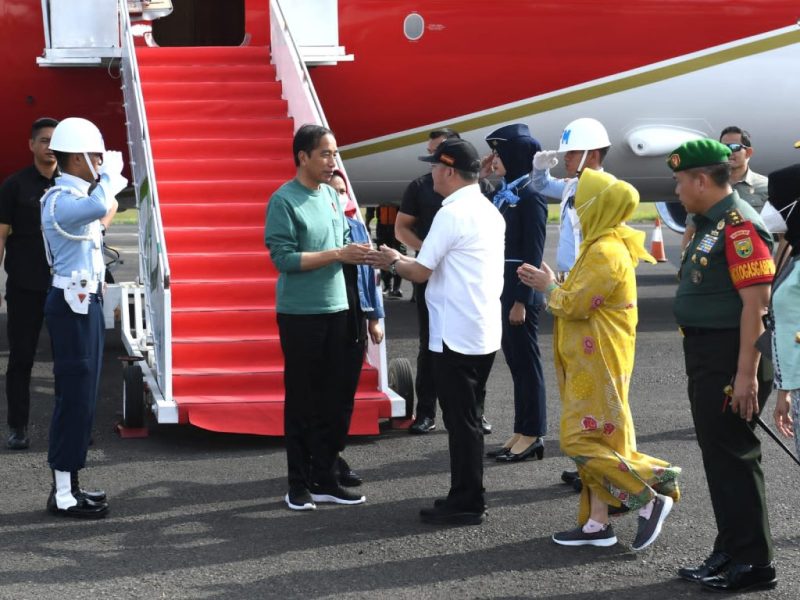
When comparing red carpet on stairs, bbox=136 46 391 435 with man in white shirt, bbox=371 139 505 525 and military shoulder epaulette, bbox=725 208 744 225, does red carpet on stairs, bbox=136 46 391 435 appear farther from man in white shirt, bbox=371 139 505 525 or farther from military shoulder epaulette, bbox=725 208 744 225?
military shoulder epaulette, bbox=725 208 744 225

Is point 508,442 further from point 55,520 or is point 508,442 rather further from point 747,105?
point 747,105

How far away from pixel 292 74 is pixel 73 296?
444cm

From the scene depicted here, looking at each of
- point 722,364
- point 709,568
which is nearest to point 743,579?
point 709,568

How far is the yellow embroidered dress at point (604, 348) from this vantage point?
5.17 m

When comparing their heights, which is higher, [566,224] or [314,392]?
[566,224]

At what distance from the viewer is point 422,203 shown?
7.20 metres

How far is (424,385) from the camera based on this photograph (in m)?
7.47

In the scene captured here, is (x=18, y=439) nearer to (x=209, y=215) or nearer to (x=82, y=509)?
(x=82, y=509)

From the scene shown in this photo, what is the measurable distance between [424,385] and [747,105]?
5535mm

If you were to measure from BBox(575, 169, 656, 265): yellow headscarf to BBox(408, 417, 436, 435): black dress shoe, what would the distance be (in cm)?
251

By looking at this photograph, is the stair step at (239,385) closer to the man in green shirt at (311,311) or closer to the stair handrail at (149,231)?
the stair handrail at (149,231)

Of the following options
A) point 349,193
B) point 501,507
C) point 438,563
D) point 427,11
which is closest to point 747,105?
point 427,11

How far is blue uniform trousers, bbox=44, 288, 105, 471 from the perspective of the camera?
5.66 m

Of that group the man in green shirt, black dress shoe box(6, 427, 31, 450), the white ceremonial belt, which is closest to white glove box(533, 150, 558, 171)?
the man in green shirt
